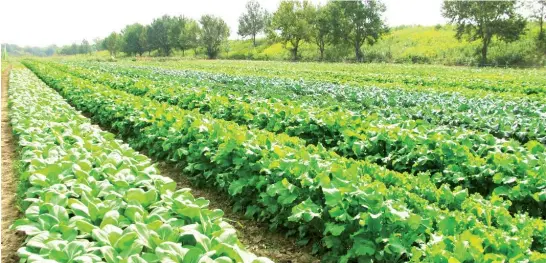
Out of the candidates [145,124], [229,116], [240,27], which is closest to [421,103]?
[229,116]

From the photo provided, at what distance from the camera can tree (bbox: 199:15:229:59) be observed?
3130 inches

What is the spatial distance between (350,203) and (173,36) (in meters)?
91.2

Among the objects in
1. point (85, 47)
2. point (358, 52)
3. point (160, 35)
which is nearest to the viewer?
point (358, 52)

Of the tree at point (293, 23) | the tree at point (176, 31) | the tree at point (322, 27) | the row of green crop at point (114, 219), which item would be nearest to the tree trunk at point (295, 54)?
the tree at point (293, 23)

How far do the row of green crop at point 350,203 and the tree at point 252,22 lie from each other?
8528 cm

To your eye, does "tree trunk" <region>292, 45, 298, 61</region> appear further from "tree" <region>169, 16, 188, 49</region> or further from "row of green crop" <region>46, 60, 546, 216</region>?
"row of green crop" <region>46, 60, 546, 216</region>

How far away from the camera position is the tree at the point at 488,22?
44.4 metres

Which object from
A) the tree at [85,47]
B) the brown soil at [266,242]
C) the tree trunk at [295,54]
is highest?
the tree at [85,47]

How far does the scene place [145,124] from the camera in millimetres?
9531

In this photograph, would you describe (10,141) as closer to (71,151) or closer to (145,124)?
(145,124)

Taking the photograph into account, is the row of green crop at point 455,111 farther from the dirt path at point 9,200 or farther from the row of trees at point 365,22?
the row of trees at point 365,22

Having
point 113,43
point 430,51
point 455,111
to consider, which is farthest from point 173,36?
point 455,111

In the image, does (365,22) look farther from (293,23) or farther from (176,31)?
(176,31)

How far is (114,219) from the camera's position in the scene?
10.8 feet
